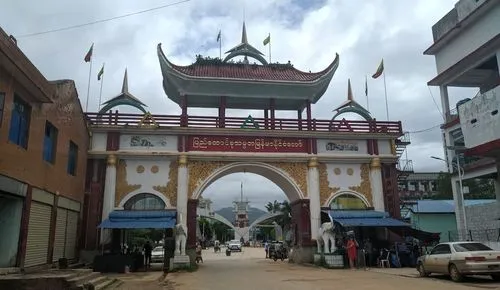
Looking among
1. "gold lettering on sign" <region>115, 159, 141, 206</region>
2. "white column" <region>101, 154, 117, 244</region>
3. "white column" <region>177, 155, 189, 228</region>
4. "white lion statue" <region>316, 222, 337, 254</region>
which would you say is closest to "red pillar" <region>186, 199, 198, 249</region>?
"white column" <region>177, 155, 189, 228</region>

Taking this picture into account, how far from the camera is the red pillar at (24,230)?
11828 mm

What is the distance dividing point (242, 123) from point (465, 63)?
40.9 feet

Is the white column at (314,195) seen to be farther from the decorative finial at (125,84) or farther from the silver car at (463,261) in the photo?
the decorative finial at (125,84)

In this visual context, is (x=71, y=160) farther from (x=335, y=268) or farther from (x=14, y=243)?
(x=335, y=268)

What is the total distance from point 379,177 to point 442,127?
23.6 feet

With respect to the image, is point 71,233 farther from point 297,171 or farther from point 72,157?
point 297,171

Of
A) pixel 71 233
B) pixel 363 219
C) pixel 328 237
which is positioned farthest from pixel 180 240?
pixel 363 219

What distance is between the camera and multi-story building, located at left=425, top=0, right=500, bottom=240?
20.7m

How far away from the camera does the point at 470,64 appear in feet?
74.9

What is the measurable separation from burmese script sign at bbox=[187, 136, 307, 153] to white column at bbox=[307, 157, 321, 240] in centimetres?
90

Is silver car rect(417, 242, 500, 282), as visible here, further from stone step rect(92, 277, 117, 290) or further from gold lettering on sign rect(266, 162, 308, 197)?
stone step rect(92, 277, 117, 290)

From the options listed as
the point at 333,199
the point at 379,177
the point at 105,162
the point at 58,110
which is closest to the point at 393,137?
the point at 379,177

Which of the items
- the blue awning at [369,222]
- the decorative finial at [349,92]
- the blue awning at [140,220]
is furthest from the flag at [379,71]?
the blue awning at [140,220]

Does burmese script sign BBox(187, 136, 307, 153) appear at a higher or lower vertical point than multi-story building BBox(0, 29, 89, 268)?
higher
